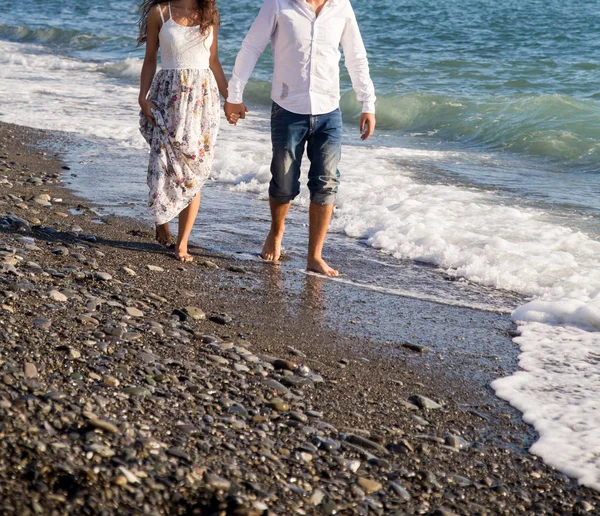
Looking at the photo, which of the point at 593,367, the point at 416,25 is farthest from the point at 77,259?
the point at 416,25

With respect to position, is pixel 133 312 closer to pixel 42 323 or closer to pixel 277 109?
pixel 42 323

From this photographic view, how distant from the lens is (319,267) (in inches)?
227

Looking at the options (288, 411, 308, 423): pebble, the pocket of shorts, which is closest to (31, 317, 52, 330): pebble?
(288, 411, 308, 423): pebble

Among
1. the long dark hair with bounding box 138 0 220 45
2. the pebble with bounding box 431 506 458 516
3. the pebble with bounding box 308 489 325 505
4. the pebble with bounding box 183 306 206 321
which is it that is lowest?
the pebble with bounding box 431 506 458 516

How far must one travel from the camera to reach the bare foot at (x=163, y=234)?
5973 millimetres

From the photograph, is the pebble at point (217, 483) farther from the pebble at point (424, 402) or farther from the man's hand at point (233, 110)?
the man's hand at point (233, 110)

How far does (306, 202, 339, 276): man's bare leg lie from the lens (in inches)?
221

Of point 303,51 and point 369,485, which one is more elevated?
point 303,51

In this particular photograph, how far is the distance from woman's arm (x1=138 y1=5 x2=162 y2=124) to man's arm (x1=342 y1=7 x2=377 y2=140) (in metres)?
1.16

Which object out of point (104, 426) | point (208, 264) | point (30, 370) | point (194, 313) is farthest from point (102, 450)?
point (208, 264)

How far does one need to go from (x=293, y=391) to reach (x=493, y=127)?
31.7 feet

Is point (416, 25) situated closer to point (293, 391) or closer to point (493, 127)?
point (493, 127)

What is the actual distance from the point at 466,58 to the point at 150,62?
14.1 m

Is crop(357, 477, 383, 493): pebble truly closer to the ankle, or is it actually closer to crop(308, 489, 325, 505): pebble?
crop(308, 489, 325, 505): pebble
